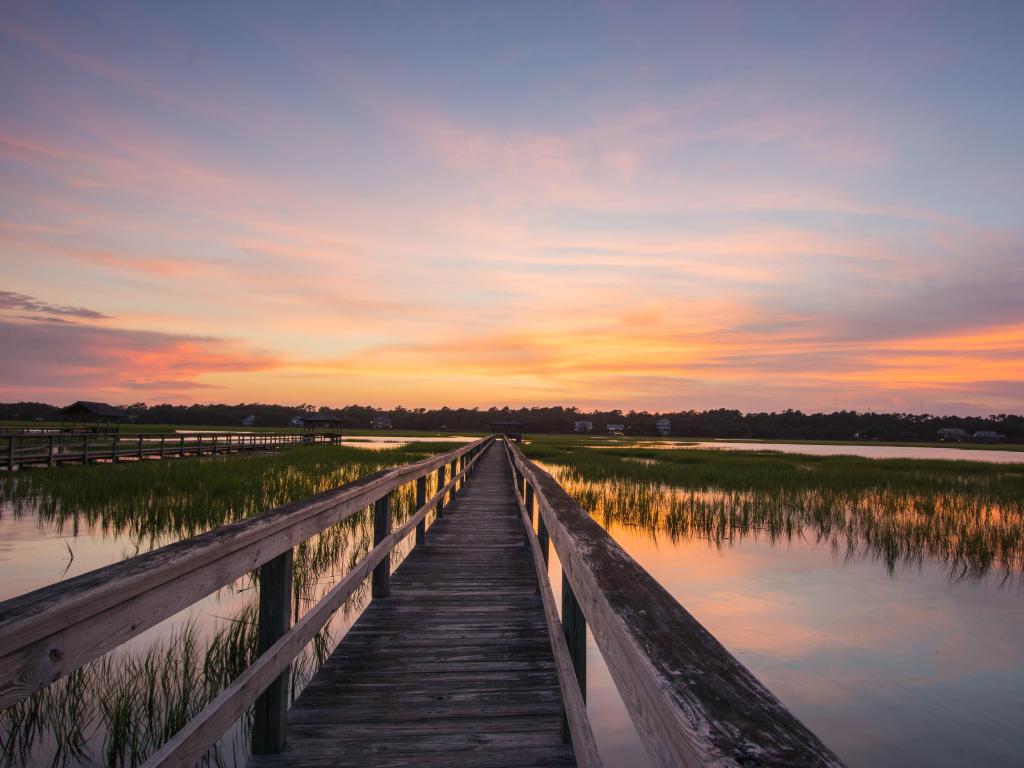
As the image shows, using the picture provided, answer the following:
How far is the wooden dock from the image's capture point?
96 centimetres

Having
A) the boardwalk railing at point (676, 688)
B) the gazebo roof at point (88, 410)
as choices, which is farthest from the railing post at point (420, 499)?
the gazebo roof at point (88, 410)

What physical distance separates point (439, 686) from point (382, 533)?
5.84 ft

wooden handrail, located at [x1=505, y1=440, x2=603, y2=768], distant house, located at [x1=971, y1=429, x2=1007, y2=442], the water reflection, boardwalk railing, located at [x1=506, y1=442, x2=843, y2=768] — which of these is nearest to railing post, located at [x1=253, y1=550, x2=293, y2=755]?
wooden handrail, located at [x1=505, y1=440, x2=603, y2=768]

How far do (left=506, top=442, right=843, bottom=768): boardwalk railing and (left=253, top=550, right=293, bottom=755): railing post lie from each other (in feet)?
4.68

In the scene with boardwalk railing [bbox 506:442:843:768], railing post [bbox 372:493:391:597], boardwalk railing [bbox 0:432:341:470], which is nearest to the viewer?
boardwalk railing [bbox 506:442:843:768]

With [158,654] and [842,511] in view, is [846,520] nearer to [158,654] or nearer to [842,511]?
[842,511]

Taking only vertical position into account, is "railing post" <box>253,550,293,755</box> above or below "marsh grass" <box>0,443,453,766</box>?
above

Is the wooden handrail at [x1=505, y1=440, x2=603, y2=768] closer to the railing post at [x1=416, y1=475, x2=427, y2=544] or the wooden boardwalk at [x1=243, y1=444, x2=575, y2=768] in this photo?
the wooden boardwalk at [x1=243, y1=444, x2=575, y2=768]

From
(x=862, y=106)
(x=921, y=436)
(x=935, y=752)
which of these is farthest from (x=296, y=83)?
(x=921, y=436)

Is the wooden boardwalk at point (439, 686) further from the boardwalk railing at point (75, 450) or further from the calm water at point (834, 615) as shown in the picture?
the boardwalk railing at point (75, 450)

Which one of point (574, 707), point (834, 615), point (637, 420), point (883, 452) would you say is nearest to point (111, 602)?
point (574, 707)

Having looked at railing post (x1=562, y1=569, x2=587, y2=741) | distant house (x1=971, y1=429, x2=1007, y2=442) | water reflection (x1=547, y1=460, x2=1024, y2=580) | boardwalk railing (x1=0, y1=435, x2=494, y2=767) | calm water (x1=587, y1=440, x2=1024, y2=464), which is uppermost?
boardwalk railing (x1=0, y1=435, x2=494, y2=767)

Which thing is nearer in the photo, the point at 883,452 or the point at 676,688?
the point at 676,688

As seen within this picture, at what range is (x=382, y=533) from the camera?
4.82 metres
